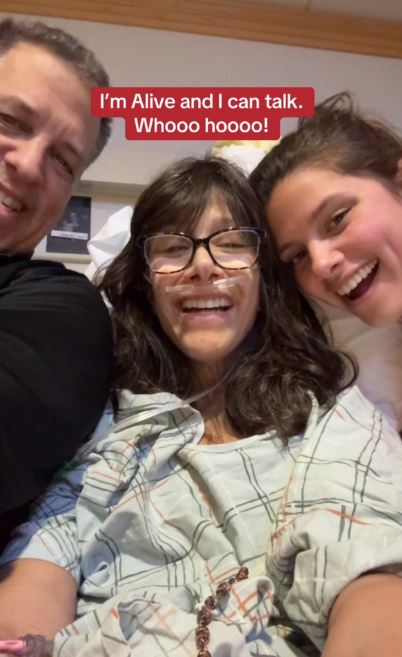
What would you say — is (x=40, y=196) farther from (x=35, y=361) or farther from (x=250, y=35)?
(x=250, y=35)

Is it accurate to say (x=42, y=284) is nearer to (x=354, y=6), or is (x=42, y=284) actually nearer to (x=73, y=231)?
(x=73, y=231)

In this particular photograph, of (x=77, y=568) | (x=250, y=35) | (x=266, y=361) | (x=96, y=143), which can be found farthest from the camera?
(x=250, y=35)

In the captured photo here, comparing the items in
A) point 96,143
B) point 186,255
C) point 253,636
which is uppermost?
point 96,143

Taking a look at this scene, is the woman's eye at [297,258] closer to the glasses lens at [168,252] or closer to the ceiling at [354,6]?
the glasses lens at [168,252]

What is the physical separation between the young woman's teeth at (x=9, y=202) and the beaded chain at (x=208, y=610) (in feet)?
2.56

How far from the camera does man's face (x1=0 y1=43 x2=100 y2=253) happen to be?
1.11 m

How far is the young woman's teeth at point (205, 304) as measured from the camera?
1081 mm

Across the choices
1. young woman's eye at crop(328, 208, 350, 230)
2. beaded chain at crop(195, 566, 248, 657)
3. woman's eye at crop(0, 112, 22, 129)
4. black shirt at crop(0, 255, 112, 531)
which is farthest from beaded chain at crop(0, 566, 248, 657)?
woman's eye at crop(0, 112, 22, 129)

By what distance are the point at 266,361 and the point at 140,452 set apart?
0.98 feet

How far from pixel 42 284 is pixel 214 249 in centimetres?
31

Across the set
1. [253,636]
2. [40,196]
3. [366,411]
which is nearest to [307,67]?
[40,196]

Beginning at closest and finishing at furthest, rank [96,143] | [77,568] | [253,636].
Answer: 1. [253,636]
2. [77,568]
3. [96,143]

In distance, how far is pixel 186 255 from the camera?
3.60 ft

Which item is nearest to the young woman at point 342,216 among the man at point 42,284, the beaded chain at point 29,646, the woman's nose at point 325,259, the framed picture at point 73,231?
the woman's nose at point 325,259
